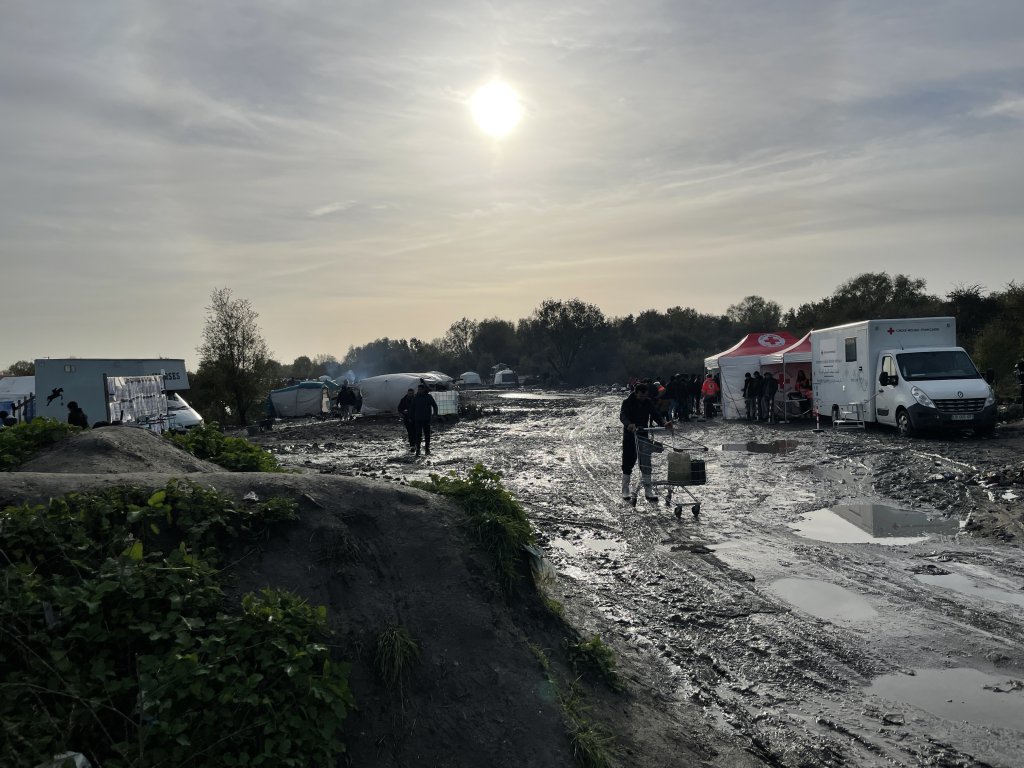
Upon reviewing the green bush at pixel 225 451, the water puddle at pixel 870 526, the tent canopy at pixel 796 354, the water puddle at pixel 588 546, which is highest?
the tent canopy at pixel 796 354

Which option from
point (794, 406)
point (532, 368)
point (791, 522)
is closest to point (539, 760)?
point (791, 522)

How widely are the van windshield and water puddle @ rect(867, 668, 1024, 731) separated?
55.0ft

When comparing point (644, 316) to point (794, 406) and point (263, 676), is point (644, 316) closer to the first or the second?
point (794, 406)

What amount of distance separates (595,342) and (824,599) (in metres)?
92.4

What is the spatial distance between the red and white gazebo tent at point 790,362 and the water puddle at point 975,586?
21236 mm

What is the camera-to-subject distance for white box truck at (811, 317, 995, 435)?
1934cm

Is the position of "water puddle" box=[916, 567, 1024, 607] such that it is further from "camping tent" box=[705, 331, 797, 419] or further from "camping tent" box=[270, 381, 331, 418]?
"camping tent" box=[270, 381, 331, 418]

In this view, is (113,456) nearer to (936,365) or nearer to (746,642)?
(746,642)

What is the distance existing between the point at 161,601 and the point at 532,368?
102 m

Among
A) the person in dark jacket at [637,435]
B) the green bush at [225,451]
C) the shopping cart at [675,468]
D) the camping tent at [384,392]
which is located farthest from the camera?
the camping tent at [384,392]

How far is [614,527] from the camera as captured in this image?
10953 millimetres

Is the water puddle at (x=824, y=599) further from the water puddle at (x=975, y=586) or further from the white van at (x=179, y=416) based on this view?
the white van at (x=179, y=416)

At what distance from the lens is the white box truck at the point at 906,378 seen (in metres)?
19.3

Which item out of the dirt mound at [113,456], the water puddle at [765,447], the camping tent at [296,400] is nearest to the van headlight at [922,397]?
the water puddle at [765,447]
